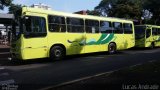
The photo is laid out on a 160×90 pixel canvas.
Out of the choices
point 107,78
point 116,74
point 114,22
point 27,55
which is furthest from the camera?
point 114,22

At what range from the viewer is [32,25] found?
17188mm

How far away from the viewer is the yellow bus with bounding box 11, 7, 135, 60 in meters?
17.1

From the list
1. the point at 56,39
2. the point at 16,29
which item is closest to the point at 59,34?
the point at 56,39

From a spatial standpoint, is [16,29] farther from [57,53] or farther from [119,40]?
[119,40]

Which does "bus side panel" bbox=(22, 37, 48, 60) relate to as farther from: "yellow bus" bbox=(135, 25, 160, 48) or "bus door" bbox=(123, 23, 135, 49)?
"yellow bus" bbox=(135, 25, 160, 48)

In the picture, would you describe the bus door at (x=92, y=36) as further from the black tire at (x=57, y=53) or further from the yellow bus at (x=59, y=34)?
the black tire at (x=57, y=53)

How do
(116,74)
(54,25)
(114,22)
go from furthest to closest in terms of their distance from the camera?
(114,22), (54,25), (116,74)

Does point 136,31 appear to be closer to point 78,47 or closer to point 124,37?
point 124,37

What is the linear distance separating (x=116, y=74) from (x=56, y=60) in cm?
768

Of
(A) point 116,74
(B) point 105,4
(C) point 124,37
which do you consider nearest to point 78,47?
(C) point 124,37

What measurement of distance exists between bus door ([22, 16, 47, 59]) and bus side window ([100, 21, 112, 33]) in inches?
211

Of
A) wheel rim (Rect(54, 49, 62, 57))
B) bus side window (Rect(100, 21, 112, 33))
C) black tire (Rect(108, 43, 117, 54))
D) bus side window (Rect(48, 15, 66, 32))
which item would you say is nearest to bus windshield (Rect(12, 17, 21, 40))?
bus side window (Rect(48, 15, 66, 32))

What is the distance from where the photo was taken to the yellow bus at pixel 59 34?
17078mm

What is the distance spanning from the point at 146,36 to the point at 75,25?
10625 mm
